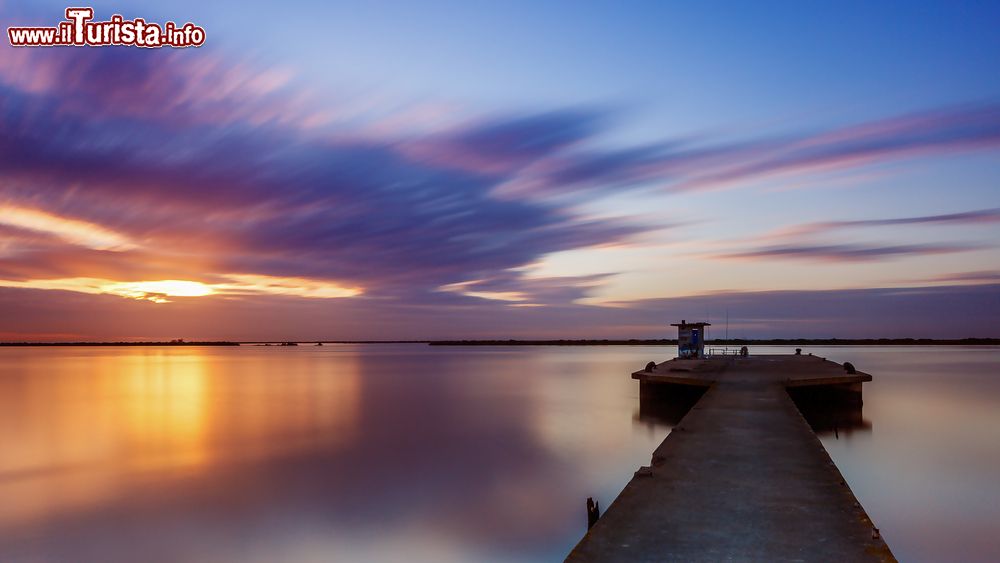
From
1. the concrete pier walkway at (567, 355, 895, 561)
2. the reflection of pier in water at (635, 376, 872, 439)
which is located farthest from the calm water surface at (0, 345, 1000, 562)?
the concrete pier walkway at (567, 355, 895, 561)

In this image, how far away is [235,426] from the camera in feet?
94.2

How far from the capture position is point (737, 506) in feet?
27.1

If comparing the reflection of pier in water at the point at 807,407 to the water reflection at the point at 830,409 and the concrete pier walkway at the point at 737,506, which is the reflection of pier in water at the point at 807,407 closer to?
the water reflection at the point at 830,409

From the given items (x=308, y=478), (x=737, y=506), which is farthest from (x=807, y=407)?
(x=737, y=506)

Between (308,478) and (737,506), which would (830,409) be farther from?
(737,506)

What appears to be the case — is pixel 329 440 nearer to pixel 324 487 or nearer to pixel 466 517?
pixel 324 487

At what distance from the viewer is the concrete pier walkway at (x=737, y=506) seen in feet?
22.0

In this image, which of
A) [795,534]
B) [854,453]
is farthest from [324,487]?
[854,453]

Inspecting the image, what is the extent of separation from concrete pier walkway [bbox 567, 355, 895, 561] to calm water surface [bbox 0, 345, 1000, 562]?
273cm

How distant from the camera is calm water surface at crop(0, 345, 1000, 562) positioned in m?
12.4

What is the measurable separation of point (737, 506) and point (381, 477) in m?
11.9

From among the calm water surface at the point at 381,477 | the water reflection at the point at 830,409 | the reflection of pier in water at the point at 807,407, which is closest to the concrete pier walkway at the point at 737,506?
the calm water surface at the point at 381,477

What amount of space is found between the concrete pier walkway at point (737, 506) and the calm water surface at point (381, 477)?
2725 millimetres

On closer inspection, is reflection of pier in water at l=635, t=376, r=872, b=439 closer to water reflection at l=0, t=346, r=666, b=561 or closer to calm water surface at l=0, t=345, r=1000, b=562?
calm water surface at l=0, t=345, r=1000, b=562
